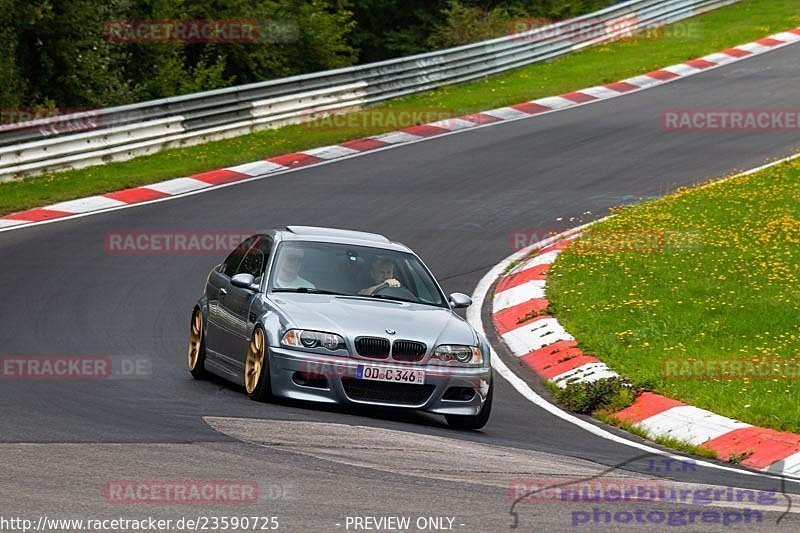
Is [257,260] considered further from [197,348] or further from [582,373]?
[582,373]

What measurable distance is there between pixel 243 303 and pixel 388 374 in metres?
1.72

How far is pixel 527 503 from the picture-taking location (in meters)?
7.27

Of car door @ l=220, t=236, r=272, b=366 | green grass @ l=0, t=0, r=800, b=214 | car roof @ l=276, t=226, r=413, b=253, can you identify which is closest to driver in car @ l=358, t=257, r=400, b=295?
car roof @ l=276, t=226, r=413, b=253

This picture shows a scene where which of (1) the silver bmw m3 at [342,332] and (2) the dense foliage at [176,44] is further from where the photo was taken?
(2) the dense foliage at [176,44]

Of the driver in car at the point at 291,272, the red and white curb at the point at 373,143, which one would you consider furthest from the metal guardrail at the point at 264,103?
the driver in car at the point at 291,272

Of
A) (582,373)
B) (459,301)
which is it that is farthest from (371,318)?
(582,373)

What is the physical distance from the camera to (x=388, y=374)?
32.7 ft

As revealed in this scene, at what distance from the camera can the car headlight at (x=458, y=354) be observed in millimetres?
10211

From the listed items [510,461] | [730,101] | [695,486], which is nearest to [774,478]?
[695,486]

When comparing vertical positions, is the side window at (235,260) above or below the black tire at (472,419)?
above

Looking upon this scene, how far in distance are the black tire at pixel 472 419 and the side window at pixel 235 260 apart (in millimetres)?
2765

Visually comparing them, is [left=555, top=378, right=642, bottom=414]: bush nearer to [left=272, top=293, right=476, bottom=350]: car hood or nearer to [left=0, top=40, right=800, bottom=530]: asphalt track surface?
[left=0, top=40, right=800, bottom=530]: asphalt track surface

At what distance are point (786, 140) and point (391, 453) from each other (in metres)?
18.2

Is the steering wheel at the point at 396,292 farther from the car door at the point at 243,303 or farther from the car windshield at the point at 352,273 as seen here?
the car door at the point at 243,303
